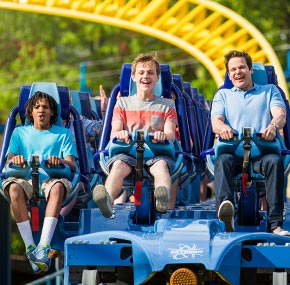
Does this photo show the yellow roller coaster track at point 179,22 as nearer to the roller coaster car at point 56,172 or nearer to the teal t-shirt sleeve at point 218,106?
the roller coaster car at point 56,172

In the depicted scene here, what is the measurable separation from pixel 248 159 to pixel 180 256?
3.81 ft

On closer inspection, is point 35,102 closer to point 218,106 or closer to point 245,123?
point 218,106

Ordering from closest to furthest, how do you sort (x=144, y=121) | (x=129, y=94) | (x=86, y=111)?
(x=144, y=121), (x=129, y=94), (x=86, y=111)

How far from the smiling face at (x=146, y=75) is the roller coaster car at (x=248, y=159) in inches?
23.5

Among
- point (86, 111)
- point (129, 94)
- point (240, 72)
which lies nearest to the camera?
point (240, 72)

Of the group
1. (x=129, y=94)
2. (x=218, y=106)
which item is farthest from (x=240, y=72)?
(x=129, y=94)

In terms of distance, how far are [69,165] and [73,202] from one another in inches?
13.8

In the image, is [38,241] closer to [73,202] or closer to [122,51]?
[73,202]

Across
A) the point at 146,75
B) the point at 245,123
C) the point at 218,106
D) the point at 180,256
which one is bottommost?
the point at 180,256

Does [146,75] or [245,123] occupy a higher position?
[146,75]

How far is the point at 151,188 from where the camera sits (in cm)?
770

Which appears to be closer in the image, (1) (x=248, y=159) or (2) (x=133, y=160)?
(1) (x=248, y=159)

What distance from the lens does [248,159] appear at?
729 centimetres

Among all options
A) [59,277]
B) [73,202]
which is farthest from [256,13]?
[73,202]
